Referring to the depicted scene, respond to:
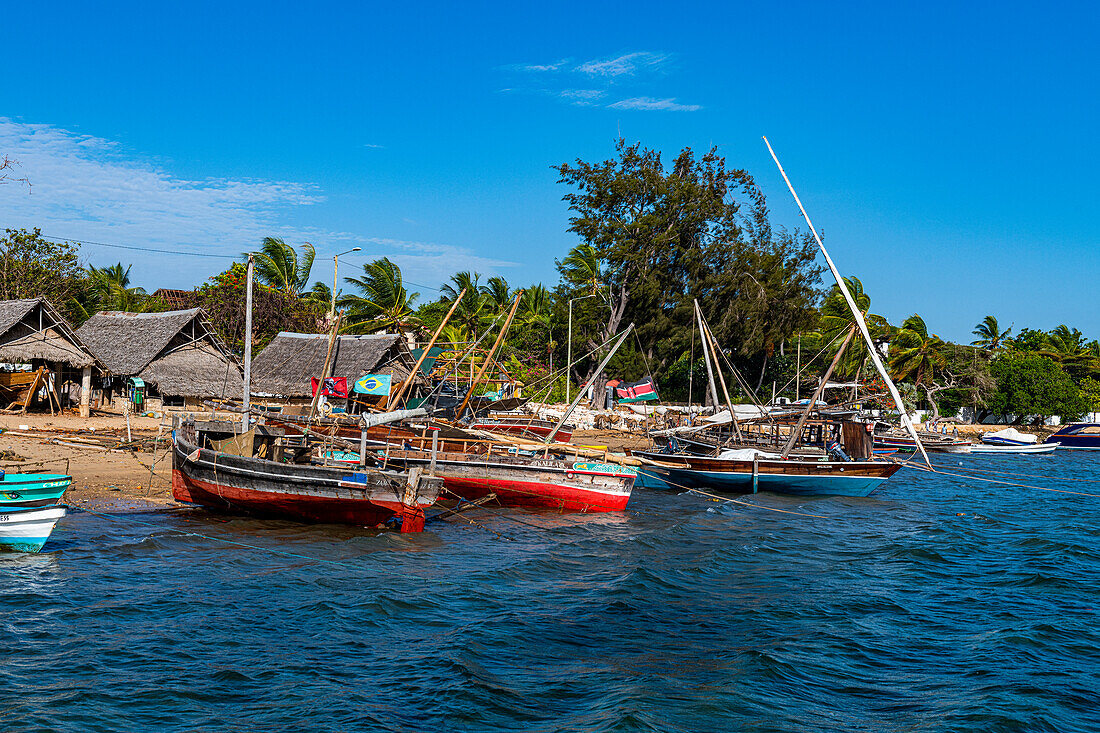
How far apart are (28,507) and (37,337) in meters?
23.5

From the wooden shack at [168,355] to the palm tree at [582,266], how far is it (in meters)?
25.7

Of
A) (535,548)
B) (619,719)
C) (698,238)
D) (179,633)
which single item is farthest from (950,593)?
(698,238)

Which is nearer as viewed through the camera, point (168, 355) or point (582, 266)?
point (168, 355)

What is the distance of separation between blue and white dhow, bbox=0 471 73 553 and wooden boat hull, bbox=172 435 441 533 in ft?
14.6

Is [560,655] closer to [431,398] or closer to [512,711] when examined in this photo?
[512,711]

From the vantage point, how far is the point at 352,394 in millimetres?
38062

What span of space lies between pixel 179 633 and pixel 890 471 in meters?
22.8

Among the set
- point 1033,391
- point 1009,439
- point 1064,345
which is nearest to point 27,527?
point 1009,439

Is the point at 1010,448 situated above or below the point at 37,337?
below

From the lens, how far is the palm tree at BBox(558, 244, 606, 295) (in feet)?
193

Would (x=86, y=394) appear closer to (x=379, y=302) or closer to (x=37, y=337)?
(x=37, y=337)

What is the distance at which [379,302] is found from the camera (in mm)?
58281

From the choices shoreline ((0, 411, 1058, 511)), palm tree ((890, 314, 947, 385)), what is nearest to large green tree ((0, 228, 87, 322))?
shoreline ((0, 411, 1058, 511))

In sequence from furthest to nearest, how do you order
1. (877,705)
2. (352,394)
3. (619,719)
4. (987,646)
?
(352,394) < (987,646) < (877,705) < (619,719)
